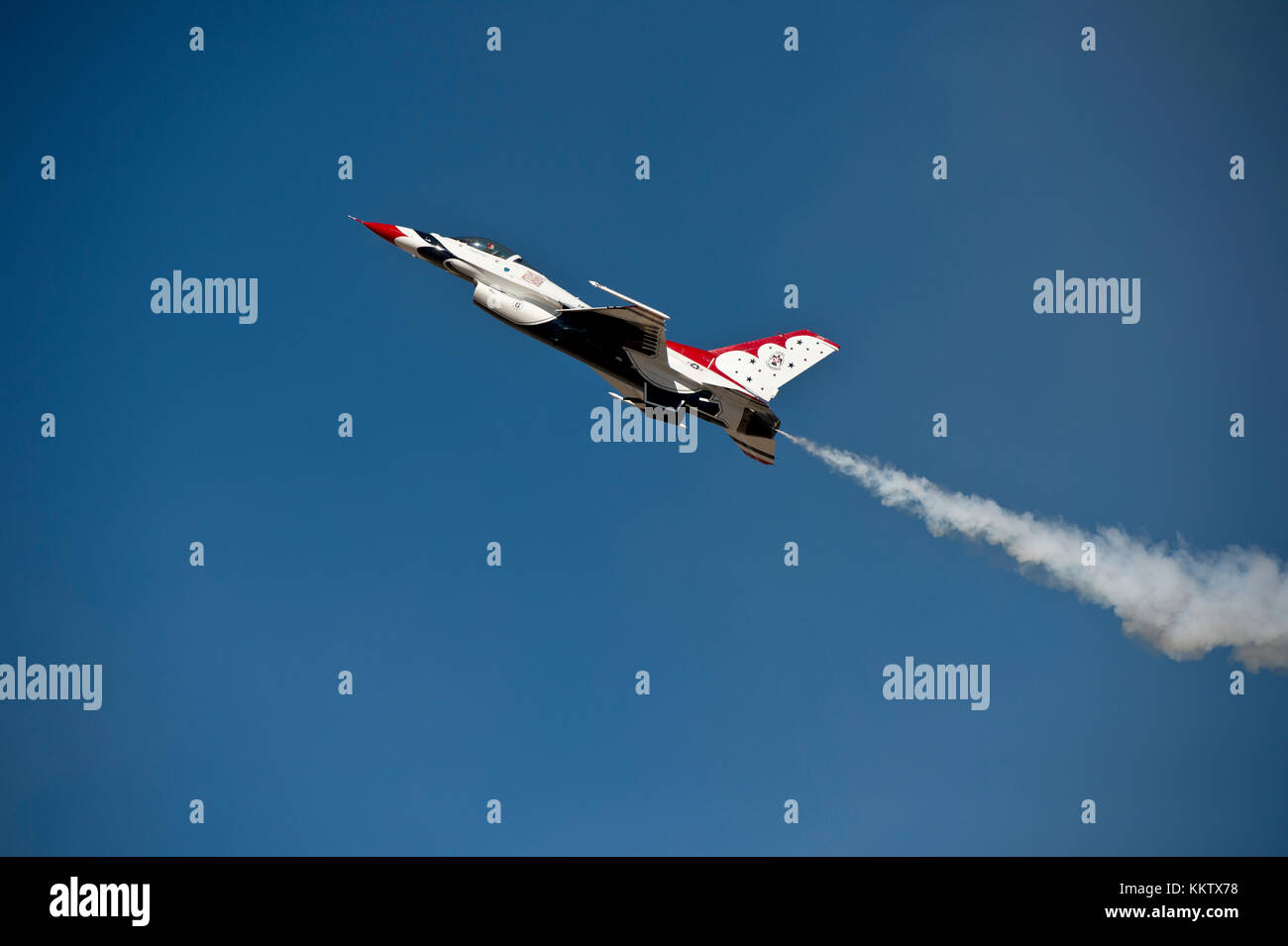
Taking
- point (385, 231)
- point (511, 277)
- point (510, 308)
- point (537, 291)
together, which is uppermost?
point (385, 231)

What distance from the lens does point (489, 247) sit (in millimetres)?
35344

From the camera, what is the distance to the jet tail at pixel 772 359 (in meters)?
36.2

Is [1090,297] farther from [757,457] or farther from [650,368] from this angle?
[650,368]

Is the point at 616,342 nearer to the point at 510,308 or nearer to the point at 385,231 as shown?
the point at 510,308

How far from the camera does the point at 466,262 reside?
3522 cm

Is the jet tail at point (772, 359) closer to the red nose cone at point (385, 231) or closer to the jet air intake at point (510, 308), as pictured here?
the jet air intake at point (510, 308)

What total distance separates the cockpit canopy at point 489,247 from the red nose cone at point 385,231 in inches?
80.6

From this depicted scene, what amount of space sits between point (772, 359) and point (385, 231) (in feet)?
43.6

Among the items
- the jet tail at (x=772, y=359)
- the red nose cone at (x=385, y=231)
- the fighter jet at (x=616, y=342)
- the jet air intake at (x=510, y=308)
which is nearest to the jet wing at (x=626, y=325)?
the fighter jet at (x=616, y=342)

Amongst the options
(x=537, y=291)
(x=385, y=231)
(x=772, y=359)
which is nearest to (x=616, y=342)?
(x=537, y=291)

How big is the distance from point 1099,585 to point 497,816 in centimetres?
2187

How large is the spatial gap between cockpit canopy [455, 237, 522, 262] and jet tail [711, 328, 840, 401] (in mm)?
7221

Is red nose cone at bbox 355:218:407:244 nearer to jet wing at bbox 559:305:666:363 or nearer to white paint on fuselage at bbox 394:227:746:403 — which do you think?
white paint on fuselage at bbox 394:227:746:403
